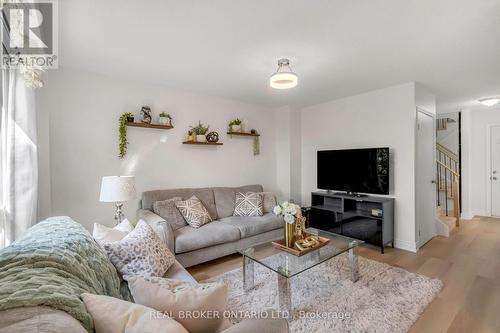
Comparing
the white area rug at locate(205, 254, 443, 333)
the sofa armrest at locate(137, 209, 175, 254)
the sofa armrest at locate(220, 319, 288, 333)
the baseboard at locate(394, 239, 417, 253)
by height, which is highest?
the sofa armrest at locate(220, 319, 288, 333)


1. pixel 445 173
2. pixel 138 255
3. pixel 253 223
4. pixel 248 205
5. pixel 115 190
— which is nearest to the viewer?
pixel 138 255

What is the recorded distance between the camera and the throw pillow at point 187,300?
921 mm

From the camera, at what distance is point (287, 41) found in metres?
2.23

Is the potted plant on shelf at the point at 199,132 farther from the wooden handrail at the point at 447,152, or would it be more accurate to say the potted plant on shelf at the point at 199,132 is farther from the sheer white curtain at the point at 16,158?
the wooden handrail at the point at 447,152

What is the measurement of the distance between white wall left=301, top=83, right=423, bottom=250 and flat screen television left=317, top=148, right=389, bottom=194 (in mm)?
204

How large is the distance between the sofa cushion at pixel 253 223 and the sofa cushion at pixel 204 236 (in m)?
0.10

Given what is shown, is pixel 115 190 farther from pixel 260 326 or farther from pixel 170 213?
pixel 260 326

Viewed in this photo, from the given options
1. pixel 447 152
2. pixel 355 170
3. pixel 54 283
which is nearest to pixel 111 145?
pixel 54 283

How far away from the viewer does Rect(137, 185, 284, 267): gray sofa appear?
2.72m

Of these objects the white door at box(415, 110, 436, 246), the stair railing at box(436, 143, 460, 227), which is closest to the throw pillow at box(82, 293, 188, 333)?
the white door at box(415, 110, 436, 246)

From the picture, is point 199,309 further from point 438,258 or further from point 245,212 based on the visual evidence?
point 438,258

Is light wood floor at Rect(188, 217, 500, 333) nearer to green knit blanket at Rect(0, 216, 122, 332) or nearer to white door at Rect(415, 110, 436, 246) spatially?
white door at Rect(415, 110, 436, 246)

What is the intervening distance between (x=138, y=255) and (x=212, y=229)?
1.39 metres

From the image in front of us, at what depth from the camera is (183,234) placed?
2.80 meters
